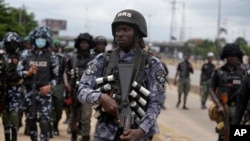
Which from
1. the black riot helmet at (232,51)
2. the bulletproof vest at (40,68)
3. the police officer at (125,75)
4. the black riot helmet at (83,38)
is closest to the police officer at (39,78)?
the bulletproof vest at (40,68)

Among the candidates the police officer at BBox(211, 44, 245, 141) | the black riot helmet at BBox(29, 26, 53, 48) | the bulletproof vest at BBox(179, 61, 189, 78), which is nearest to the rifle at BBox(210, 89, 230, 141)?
the police officer at BBox(211, 44, 245, 141)

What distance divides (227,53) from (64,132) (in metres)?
4.30

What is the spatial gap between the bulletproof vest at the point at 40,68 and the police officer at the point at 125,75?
11.4 ft

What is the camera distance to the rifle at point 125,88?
3.78 m

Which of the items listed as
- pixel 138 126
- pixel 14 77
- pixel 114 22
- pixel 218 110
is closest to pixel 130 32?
pixel 114 22

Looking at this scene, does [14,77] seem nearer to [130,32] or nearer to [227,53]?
[227,53]

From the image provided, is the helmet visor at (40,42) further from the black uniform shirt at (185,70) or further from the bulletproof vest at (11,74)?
the black uniform shirt at (185,70)

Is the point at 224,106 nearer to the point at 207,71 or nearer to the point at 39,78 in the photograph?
the point at 39,78

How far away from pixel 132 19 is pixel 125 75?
427 millimetres

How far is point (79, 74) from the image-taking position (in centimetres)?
858

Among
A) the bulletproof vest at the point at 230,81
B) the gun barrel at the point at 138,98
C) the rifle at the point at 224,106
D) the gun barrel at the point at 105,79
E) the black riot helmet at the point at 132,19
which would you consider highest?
the black riot helmet at the point at 132,19

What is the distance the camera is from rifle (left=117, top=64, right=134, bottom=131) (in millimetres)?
3779

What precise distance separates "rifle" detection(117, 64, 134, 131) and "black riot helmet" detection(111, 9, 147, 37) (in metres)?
0.31

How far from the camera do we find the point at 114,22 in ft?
13.0
